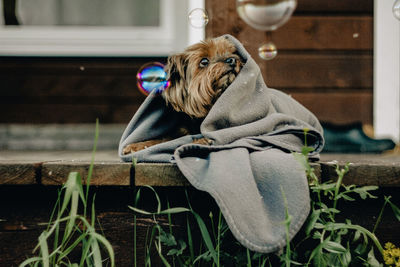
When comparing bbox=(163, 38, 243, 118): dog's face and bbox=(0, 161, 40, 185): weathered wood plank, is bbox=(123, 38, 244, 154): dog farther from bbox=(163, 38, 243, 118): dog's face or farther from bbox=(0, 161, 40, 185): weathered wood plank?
bbox=(0, 161, 40, 185): weathered wood plank

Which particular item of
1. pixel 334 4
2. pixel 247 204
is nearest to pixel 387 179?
pixel 247 204

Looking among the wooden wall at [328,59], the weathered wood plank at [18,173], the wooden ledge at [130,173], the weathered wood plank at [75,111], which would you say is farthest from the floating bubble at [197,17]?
the weathered wood plank at [75,111]

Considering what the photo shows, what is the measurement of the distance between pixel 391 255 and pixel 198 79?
1079mm

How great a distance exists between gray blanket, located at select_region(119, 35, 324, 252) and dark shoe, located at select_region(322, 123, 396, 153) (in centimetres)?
110

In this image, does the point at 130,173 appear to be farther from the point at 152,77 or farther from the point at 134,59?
the point at 134,59

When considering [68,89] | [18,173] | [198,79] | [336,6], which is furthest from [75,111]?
[336,6]

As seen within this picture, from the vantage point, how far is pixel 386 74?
2.92m

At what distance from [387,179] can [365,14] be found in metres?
2.08

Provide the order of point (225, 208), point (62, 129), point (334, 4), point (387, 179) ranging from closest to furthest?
1. point (225, 208)
2. point (387, 179)
3. point (334, 4)
4. point (62, 129)

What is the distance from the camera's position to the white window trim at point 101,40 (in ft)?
10.2

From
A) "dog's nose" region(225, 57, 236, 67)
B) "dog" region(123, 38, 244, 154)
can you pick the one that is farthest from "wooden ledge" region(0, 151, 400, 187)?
"dog's nose" region(225, 57, 236, 67)

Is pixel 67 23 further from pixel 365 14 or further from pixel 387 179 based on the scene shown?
pixel 387 179

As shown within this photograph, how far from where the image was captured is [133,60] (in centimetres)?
320

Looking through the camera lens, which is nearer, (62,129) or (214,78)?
(214,78)
